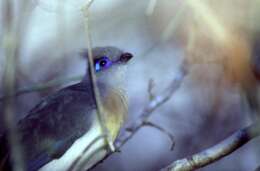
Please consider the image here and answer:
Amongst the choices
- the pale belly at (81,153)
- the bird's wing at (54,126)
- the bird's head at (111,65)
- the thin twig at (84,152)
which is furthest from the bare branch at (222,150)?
the bird's head at (111,65)

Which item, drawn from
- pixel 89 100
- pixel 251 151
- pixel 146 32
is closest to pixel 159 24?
pixel 146 32

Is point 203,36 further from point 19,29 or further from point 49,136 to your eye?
point 19,29

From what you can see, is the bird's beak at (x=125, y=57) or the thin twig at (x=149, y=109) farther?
the bird's beak at (x=125, y=57)

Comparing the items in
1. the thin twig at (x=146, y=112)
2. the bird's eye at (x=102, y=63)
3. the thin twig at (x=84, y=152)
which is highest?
the bird's eye at (x=102, y=63)

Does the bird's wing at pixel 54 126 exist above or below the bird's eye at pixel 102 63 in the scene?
below

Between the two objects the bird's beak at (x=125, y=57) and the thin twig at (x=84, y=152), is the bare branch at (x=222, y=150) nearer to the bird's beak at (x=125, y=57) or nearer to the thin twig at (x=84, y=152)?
the thin twig at (x=84, y=152)

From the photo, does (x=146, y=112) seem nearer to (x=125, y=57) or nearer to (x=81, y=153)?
(x=125, y=57)

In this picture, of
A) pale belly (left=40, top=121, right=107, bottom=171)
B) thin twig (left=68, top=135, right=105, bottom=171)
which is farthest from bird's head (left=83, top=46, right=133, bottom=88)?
thin twig (left=68, top=135, right=105, bottom=171)

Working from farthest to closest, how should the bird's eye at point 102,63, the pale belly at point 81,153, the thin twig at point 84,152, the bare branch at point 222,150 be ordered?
the bird's eye at point 102,63
the pale belly at point 81,153
the thin twig at point 84,152
the bare branch at point 222,150

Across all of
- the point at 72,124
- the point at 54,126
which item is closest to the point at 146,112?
the point at 72,124
